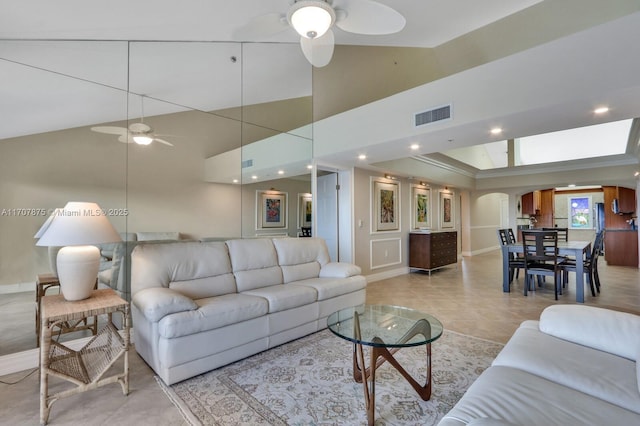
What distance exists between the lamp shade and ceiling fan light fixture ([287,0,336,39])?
2119 millimetres

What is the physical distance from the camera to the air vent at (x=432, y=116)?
3214mm

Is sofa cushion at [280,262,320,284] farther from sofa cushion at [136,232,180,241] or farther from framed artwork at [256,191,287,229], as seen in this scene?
sofa cushion at [136,232,180,241]

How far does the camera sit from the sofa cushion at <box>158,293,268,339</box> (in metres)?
2.19

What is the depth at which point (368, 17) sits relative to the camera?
7.08ft

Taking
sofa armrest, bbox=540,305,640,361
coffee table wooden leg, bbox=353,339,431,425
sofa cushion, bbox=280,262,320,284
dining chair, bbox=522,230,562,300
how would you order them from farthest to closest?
dining chair, bbox=522,230,562,300, sofa cushion, bbox=280,262,320,284, coffee table wooden leg, bbox=353,339,431,425, sofa armrest, bbox=540,305,640,361

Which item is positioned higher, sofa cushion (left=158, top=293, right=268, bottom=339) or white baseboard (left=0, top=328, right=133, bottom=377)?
sofa cushion (left=158, top=293, right=268, bottom=339)

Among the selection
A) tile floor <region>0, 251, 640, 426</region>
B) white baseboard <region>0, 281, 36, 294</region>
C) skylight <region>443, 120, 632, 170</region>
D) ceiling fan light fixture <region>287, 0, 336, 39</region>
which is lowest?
tile floor <region>0, 251, 640, 426</region>

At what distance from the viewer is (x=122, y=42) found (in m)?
3.01

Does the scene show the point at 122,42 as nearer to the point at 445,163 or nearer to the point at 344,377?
the point at 344,377

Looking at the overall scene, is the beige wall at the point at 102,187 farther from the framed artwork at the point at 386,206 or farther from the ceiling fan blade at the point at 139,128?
the framed artwork at the point at 386,206

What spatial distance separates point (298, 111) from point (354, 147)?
1405 millimetres

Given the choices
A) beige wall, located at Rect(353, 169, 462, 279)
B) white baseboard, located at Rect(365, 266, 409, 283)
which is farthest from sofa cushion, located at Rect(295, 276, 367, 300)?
white baseboard, located at Rect(365, 266, 409, 283)

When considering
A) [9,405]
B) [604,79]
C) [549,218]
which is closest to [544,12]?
[604,79]

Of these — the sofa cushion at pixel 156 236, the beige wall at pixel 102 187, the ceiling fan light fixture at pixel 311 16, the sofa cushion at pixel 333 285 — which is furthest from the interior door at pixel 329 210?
the ceiling fan light fixture at pixel 311 16
